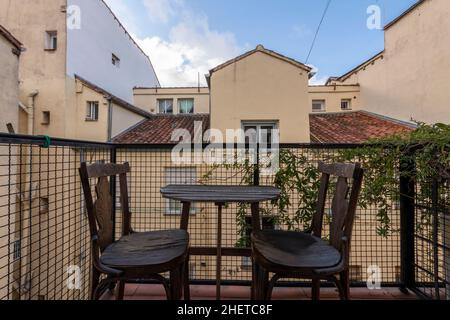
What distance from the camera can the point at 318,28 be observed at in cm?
638

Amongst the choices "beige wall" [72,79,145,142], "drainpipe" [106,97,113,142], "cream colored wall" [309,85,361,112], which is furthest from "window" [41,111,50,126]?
"cream colored wall" [309,85,361,112]

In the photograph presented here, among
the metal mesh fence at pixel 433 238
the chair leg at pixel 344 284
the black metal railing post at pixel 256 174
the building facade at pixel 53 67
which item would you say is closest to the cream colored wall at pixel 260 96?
the building facade at pixel 53 67

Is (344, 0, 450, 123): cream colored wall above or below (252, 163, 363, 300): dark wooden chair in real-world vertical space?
above

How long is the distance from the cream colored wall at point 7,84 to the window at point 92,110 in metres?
2.73

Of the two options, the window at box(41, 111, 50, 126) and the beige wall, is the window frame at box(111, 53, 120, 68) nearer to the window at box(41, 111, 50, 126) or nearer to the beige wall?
the beige wall

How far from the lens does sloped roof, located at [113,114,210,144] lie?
7.63 metres

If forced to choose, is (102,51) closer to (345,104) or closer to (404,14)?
(345,104)

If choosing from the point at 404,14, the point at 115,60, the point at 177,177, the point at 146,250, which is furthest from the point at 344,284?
the point at 115,60

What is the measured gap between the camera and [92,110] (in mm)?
7711

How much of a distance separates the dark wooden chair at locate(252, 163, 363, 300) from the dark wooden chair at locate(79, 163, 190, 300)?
1.34 ft

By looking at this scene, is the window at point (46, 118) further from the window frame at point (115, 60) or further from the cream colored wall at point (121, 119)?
the window frame at point (115, 60)

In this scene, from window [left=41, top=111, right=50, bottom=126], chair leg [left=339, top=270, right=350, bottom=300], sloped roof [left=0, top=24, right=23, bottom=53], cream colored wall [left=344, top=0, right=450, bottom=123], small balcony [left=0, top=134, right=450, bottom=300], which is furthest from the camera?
window [left=41, top=111, right=50, bottom=126]
